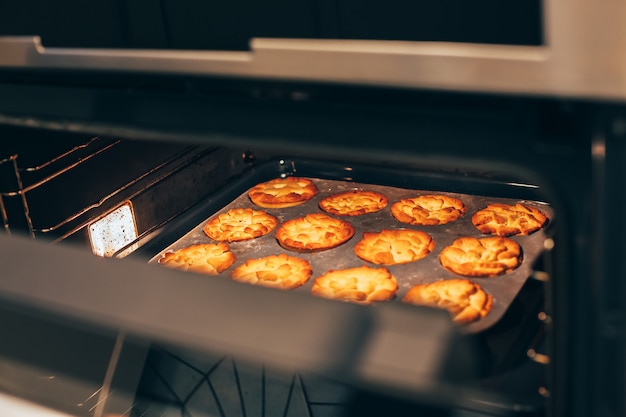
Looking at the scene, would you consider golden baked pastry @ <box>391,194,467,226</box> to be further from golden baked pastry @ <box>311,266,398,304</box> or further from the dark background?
the dark background

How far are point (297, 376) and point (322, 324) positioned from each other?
577mm

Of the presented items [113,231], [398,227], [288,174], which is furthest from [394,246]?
[113,231]

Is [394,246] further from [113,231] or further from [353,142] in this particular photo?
[353,142]

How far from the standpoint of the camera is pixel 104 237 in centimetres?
168

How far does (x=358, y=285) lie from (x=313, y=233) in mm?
258

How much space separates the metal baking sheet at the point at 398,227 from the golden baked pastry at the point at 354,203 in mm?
17

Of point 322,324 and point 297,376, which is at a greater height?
point 322,324

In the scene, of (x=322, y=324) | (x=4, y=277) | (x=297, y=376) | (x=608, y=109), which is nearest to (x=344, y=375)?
(x=322, y=324)

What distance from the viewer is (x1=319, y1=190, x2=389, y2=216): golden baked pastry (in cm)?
191

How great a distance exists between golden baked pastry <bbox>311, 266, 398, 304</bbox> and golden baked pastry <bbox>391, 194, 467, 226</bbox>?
0.79ft

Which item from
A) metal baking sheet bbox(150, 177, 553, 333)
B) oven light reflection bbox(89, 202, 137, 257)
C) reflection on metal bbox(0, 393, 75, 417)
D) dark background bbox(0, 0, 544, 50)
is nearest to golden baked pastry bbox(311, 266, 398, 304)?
metal baking sheet bbox(150, 177, 553, 333)

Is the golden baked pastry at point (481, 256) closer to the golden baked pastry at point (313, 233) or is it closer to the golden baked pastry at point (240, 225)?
the golden baked pastry at point (313, 233)

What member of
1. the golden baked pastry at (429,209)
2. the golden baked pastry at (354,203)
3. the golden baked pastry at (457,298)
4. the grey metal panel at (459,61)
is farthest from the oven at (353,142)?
the golden baked pastry at (354,203)

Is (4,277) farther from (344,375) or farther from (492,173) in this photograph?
(492,173)
